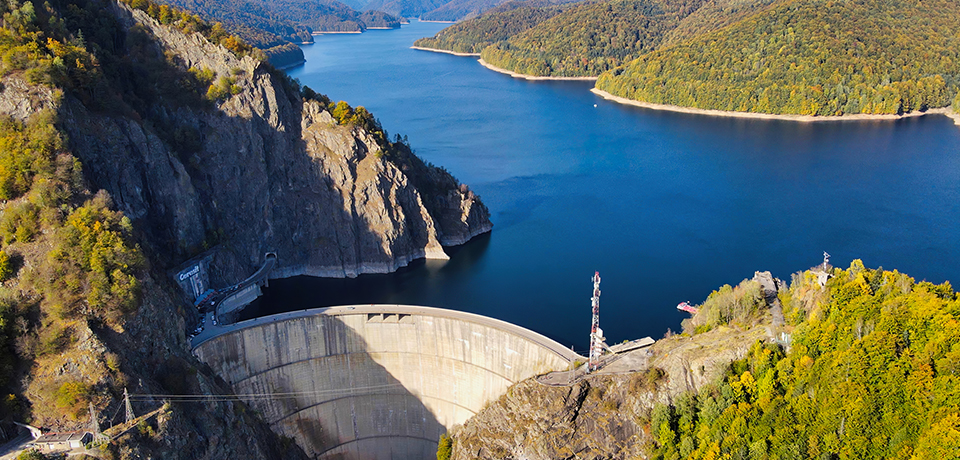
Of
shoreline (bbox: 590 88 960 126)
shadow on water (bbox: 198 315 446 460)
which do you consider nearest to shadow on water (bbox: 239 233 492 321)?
shadow on water (bbox: 198 315 446 460)

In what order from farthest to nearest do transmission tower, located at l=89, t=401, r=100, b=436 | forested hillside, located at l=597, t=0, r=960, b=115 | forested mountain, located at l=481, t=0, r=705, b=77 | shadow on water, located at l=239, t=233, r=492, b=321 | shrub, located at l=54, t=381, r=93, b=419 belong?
forested mountain, located at l=481, t=0, r=705, b=77 < forested hillside, located at l=597, t=0, r=960, b=115 < shadow on water, located at l=239, t=233, r=492, b=321 < shrub, located at l=54, t=381, r=93, b=419 < transmission tower, located at l=89, t=401, r=100, b=436

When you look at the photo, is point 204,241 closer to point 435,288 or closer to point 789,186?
point 435,288

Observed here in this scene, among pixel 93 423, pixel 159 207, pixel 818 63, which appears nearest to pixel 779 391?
pixel 93 423

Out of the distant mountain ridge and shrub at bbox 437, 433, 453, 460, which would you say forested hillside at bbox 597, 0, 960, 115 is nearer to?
the distant mountain ridge

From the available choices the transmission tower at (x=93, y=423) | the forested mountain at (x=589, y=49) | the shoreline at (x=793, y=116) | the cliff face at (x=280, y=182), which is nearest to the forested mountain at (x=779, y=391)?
the transmission tower at (x=93, y=423)

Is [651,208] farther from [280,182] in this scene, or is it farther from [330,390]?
[330,390]

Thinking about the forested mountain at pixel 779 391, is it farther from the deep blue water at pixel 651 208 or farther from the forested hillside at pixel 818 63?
the forested hillside at pixel 818 63
